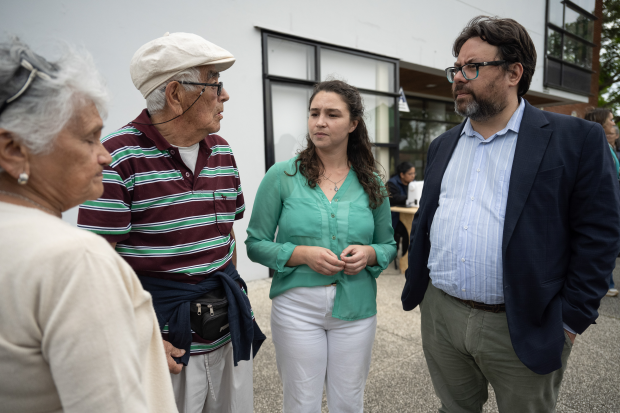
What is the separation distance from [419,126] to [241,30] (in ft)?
30.2

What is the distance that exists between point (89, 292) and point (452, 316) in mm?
1649

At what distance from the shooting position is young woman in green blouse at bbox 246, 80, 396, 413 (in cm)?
196

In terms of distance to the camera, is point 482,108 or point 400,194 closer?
Result: point 482,108

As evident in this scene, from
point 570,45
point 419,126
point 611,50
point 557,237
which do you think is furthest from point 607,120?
point 611,50

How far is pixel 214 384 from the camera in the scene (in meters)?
1.70

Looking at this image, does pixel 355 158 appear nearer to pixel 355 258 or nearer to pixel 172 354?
pixel 355 258

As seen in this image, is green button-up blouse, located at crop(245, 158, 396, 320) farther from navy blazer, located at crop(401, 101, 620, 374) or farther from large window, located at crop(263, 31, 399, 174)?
large window, located at crop(263, 31, 399, 174)

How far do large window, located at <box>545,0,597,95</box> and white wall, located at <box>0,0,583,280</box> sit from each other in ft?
17.0

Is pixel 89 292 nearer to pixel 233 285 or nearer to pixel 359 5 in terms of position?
pixel 233 285

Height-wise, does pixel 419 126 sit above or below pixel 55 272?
above

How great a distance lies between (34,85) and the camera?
79cm

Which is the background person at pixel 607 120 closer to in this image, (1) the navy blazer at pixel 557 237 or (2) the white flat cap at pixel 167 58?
(1) the navy blazer at pixel 557 237

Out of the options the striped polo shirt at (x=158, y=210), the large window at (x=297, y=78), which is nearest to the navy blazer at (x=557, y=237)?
the striped polo shirt at (x=158, y=210)

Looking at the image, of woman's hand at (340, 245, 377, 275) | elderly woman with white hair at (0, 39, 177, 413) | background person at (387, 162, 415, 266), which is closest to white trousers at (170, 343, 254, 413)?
woman's hand at (340, 245, 377, 275)
